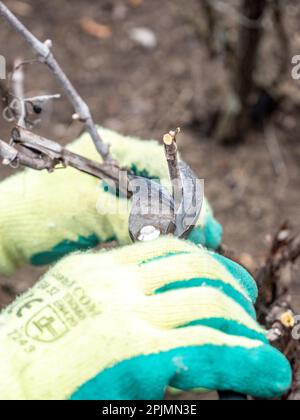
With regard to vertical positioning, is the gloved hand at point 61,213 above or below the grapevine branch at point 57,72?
below

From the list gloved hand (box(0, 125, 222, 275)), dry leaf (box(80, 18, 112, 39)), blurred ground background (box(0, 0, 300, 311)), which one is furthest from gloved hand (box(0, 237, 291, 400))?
dry leaf (box(80, 18, 112, 39))

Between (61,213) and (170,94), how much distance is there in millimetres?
1472

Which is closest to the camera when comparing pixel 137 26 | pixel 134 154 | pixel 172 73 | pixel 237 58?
pixel 134 154

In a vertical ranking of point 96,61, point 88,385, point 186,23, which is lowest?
point 96,61

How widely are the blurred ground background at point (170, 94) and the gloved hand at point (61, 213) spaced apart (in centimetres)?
88

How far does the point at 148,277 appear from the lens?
2.50 ft

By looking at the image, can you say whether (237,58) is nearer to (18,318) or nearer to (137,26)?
(137,26)

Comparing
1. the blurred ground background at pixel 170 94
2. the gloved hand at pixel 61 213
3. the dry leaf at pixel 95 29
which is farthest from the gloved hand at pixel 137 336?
the dry leaf at pixel 95 29

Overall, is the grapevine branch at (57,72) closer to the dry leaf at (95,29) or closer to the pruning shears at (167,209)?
the pruning shears at (167,209)

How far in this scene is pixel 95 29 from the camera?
8.83ft

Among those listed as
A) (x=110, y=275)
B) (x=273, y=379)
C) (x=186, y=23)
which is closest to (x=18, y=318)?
(x=110, y=275)

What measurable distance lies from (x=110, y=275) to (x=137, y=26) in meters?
2.06

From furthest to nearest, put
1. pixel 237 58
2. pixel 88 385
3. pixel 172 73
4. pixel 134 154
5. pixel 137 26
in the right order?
pixel 137 26, pixel 172 73, pixel 237 58, pixel 134 154, pixel 88 385

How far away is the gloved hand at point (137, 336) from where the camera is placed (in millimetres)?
701
